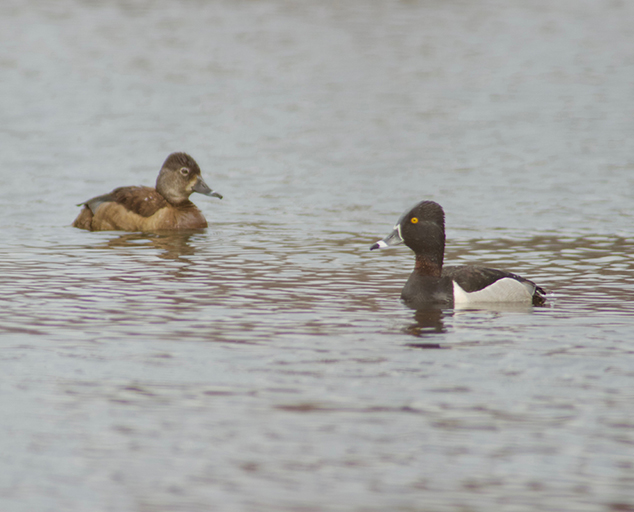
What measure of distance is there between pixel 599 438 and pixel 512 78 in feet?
104

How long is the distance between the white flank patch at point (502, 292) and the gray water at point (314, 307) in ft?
0.77

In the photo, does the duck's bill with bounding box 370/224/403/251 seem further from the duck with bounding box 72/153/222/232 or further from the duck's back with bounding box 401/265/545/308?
the duck with bounding box 72/153/222/232

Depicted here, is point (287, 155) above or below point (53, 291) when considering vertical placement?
above

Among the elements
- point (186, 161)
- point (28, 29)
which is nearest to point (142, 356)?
point (186, 161)

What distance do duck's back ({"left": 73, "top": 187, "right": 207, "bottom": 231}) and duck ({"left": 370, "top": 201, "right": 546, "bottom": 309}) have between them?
614 centimetres

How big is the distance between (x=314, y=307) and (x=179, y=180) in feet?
23.4

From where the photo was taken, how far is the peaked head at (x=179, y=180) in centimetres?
1919

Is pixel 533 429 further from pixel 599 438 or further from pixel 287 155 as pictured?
pixel 287 155

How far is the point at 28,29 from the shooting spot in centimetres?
5322

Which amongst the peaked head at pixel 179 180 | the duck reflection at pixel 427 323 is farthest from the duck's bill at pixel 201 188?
the duck reflection at pixel 427 323

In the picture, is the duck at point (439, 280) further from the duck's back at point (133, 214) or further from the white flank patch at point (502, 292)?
the duck's back at point (133, 214)

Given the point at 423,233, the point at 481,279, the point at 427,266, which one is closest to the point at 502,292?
the point at 481,279

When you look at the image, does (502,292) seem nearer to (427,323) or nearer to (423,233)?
(423,233)

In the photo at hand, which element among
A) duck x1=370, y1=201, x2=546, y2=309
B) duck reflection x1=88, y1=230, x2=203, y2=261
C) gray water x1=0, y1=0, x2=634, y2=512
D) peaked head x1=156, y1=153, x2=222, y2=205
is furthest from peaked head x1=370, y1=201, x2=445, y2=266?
peaked head x1=156, y1=153, x2=222, y2=205
